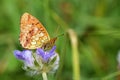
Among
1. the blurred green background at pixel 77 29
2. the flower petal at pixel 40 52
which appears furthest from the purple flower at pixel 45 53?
the blurred green background at pixel 77 29

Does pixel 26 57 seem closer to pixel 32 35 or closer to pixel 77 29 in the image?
pixel 32 35

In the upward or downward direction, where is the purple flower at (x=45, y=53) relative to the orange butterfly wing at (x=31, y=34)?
downward

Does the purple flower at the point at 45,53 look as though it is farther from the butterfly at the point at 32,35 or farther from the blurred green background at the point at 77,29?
the blurred green background at the point at 77,29

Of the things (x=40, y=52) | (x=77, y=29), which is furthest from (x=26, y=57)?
(x=77, y=29)

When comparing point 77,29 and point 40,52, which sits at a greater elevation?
point 77,29

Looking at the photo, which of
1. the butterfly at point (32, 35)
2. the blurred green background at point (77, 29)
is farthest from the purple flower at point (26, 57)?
the blurred green background at point (77, 29)

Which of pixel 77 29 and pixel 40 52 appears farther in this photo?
pixel 77 29

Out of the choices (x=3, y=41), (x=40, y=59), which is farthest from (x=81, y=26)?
(x=40, y=59)

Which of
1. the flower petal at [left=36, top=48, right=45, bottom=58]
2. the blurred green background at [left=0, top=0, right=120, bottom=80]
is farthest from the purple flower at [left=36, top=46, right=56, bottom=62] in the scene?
the blurred green background at [left=0, top=0, right=120, bottom=80]

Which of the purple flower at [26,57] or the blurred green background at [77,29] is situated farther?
the blurred green background at [77,29]
